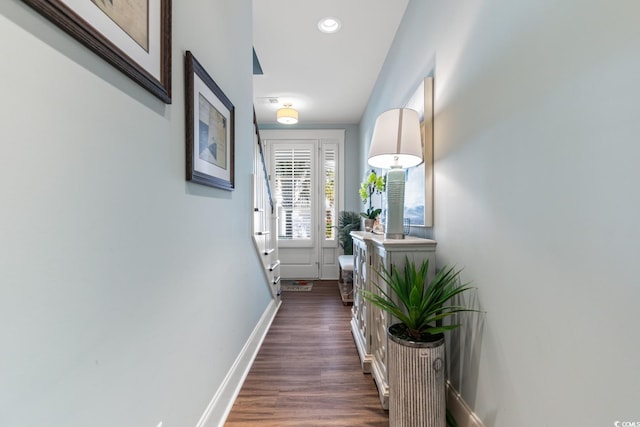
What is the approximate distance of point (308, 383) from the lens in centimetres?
182

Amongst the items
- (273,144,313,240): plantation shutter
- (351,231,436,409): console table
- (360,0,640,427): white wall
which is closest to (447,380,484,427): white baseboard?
(360,0,640,427): white wall

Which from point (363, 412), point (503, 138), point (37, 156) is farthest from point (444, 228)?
point (37, 156)

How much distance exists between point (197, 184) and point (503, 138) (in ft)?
4.19

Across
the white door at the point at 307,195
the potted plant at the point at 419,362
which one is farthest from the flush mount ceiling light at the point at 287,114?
the potted plant at the point at 419,362

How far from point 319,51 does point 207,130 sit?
193 centimetres

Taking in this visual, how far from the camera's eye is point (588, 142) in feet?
2.37

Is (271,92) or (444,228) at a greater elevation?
(271,92)

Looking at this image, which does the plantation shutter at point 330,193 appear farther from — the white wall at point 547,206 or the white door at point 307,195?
the white wall at point 547,206

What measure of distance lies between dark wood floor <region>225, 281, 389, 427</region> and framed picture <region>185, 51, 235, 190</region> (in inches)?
49.5

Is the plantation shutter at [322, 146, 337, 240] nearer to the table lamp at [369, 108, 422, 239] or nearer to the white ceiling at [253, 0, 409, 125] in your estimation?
the white ceiling at [253, 0, 409, 125]

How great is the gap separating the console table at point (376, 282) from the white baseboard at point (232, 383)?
80 cm

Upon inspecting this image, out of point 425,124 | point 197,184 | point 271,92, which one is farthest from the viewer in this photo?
point 271,92

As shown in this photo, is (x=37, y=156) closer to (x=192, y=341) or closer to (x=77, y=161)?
(x=77, y=161)

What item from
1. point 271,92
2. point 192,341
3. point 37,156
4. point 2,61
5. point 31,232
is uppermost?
point 271,92
